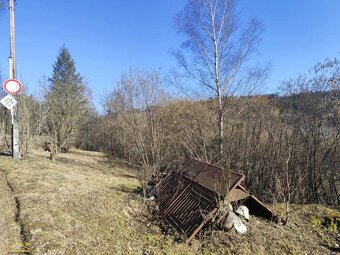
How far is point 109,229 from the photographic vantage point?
443 centimetres

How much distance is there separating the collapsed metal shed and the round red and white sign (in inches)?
241

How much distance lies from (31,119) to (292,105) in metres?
11.2

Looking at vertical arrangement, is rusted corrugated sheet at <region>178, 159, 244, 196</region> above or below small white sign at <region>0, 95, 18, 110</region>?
below

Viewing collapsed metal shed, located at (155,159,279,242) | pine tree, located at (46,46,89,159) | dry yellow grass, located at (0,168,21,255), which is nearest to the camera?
dry yellow grass, located at (0,168,21,255)

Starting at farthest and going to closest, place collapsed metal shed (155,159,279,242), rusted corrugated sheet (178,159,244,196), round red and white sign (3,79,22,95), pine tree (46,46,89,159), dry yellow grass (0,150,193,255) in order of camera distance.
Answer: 1. pine tree (46,46,89,159)
2. round red and white sign (3,79,22,95)
3. rusted corrugated sheet (178,159,244,196)
4. collapsed metal shed (155,159,279,242)
5. dry yellow grass (0,150,193,255)

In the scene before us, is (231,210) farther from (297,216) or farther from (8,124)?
(8,124)

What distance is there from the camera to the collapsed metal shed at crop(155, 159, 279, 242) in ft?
15.0

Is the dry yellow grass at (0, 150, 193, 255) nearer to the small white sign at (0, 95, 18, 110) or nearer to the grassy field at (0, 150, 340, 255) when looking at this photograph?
the grassy field at (0, 150, 340, 255)

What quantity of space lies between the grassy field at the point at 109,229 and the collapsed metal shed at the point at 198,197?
309mm

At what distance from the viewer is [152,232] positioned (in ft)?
15.6

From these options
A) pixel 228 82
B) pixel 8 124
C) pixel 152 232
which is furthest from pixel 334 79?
pixel 8 124

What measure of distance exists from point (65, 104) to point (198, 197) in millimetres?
16982

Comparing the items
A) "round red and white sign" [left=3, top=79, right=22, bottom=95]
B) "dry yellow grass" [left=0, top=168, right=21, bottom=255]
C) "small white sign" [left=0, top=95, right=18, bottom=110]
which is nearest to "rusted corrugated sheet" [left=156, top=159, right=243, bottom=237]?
"dry yellow grass" [left=0, top=168, right=21, bottom=255]

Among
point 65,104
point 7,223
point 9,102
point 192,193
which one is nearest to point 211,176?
point 192,193
